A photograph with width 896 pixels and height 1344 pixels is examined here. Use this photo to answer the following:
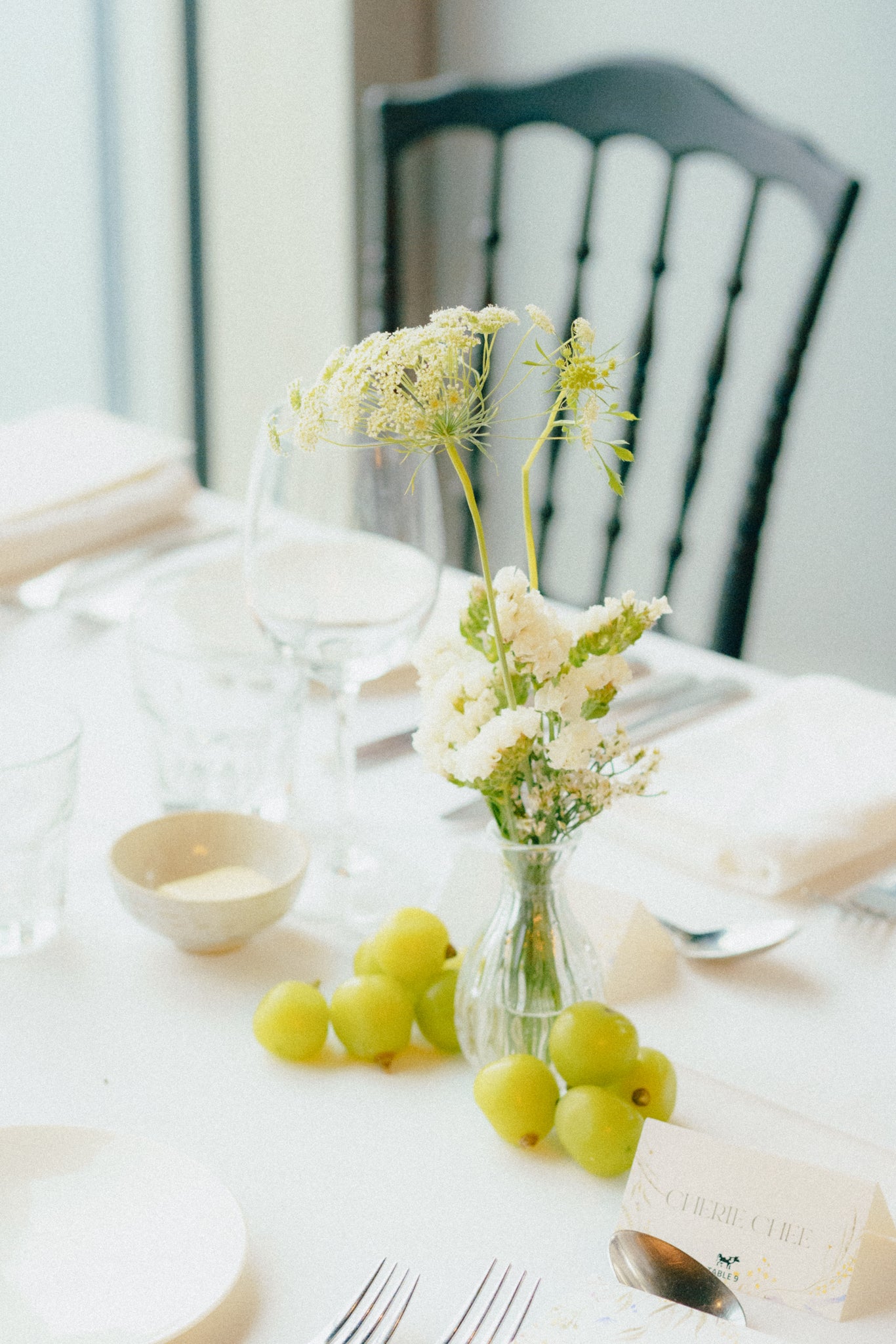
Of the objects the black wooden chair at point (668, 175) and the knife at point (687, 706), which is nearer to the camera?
the knife at point (687, 706)

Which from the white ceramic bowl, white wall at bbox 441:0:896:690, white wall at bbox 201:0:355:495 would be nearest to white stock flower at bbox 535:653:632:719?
the white ceramic bowl

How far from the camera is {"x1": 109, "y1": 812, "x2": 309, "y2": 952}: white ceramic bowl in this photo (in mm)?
721

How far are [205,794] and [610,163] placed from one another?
185 cm

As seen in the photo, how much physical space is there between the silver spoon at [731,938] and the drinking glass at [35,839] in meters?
0.33

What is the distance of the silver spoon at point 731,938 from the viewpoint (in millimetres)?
753

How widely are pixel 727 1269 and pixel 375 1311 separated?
133 millimetres

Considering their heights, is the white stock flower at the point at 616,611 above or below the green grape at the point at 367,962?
above

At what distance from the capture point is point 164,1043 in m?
0.68

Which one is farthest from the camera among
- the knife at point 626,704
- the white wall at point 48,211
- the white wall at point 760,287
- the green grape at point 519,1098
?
the white wall at point 48,211

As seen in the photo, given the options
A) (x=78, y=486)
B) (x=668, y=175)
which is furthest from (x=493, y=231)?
(x=78, y=486)

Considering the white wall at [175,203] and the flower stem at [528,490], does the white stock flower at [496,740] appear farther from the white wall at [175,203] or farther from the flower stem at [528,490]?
the white wall at [175,203]

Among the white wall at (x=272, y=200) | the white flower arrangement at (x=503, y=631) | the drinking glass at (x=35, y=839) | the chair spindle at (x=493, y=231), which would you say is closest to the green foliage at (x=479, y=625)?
the white flower arrangement at (x=503, y=631)

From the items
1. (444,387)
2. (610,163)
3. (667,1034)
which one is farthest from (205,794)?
(610,163)

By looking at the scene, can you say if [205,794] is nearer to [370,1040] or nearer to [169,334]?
[370,1040]
